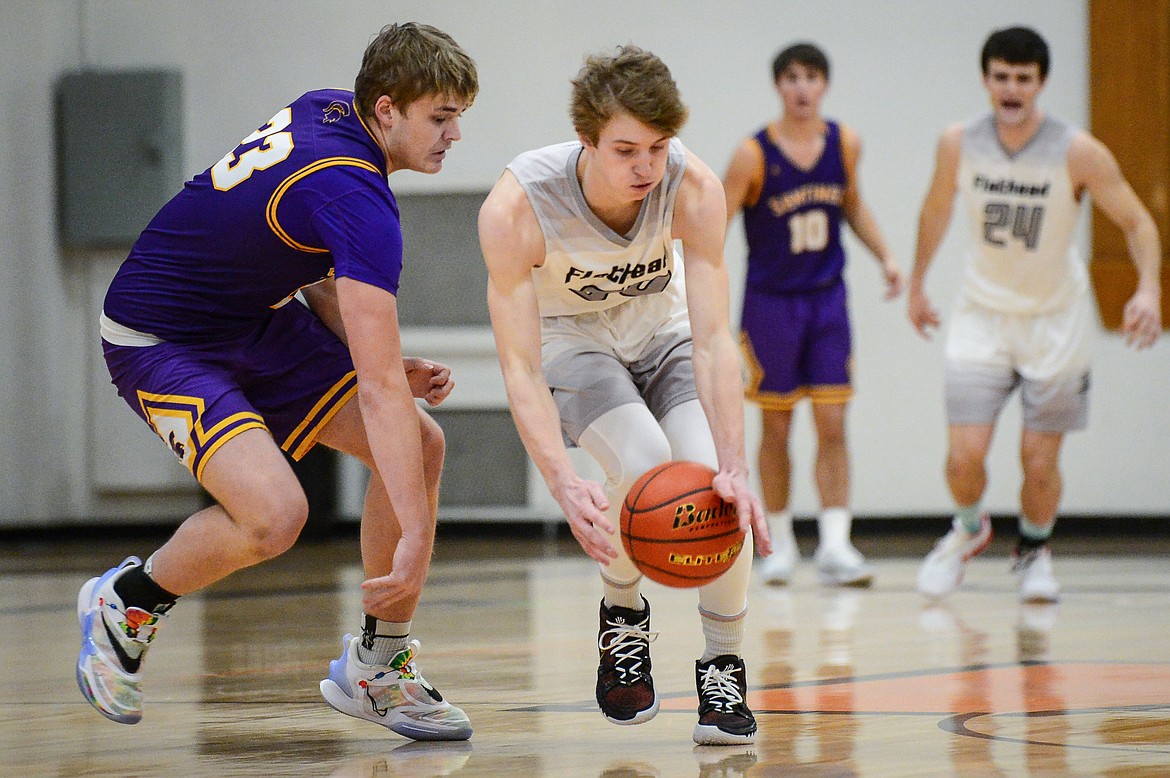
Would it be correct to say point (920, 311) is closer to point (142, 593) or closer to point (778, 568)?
point (778, 568)

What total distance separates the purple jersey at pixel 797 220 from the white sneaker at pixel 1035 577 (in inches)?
57.4

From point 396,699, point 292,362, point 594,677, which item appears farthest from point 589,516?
point 594,677

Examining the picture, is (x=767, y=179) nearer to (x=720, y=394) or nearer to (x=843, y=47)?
(x=843, y=47)

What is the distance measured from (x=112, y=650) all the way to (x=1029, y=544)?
3.75 meters

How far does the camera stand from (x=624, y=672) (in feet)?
9.78

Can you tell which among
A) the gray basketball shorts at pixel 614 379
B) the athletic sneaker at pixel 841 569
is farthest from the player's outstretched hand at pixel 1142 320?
the gray basketball shorts at pixel 614 379

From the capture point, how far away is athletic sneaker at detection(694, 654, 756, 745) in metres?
2.81

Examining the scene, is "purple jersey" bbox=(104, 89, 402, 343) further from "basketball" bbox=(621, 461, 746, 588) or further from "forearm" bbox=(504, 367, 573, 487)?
"basketball" bbox=(621, 461, 746, 588)

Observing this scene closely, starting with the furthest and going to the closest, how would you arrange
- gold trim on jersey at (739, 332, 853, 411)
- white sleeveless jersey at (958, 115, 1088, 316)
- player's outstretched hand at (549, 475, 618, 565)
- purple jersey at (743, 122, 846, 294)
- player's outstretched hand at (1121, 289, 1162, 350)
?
1. purple jersey at (743, 122, 846, 294)
2. gold trim on jersey at (739, 332, 853, 411)
3. white sleeveless jersey at (958, 115, 1088, 316)
4. player's outstretched hand at (1121, 289, 1162, 350)
5. player's outstretched hand at (549, 475, 618, 565)

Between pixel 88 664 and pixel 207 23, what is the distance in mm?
6735

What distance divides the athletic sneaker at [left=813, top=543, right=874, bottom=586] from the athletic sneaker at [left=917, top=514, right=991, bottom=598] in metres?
0.41

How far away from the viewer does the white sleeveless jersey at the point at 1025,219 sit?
5.52 m

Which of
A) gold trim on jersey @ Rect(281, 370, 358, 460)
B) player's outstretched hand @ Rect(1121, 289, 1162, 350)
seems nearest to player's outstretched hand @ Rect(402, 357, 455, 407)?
gold trim on jersey @ Rect(281, 370, 358, 460)

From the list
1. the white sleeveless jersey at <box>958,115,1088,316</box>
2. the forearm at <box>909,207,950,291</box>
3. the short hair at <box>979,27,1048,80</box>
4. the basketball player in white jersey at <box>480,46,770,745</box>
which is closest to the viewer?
the basketball player in white jersey at <box>480,46,770,745</box>
